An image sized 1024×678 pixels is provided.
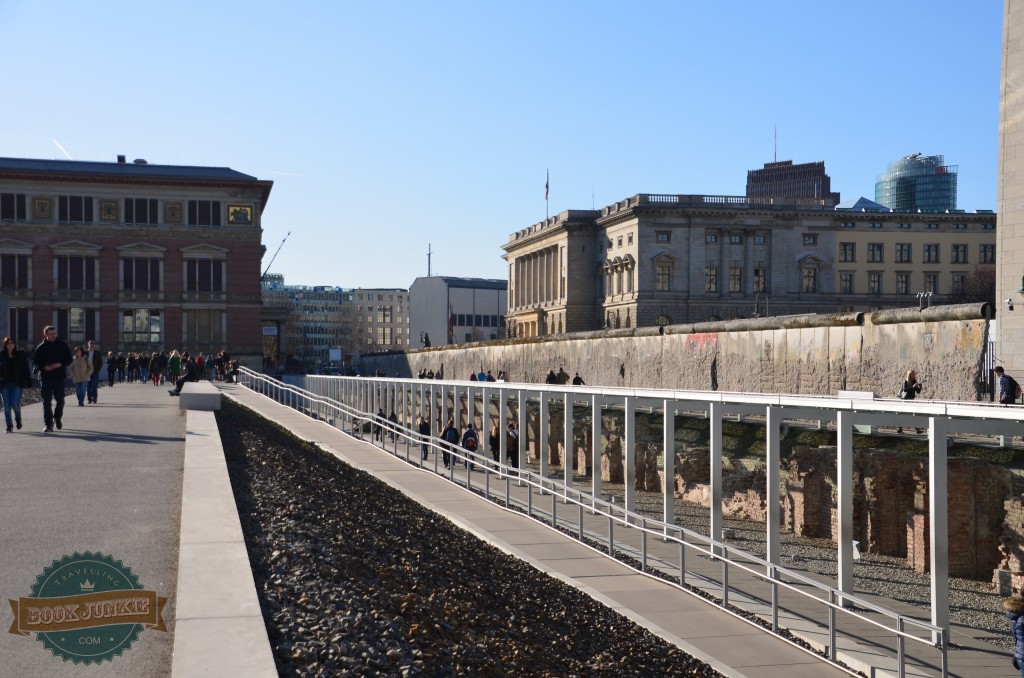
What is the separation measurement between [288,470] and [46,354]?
16.0ft

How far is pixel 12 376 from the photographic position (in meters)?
20.2

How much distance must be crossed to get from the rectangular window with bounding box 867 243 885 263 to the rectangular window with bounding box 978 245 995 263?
9.07 metres

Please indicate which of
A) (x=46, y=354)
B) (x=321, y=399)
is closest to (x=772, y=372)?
(x=321, y=399)

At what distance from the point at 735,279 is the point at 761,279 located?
2.50 m

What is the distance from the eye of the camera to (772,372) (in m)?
36.9

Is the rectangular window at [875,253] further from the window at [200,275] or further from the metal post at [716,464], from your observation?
→ the metal post at [716,464]

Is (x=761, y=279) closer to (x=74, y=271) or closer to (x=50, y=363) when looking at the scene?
(x=74, y=271)

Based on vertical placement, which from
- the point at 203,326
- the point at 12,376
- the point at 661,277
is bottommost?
the point at 12,376

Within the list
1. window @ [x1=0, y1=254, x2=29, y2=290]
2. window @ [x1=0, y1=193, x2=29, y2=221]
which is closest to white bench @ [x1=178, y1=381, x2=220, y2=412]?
window @ [x1=0, y1=254, x2=29, y2=290]

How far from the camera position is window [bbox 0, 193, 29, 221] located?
89062 millimetres

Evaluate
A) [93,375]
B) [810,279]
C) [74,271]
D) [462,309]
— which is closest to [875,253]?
[810,279]

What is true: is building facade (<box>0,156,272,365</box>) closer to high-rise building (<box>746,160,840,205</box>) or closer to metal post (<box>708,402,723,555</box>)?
metal post (<box>708,402,723,555</box>)

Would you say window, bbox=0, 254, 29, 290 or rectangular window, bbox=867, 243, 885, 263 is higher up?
rectangular window, bbox=867, 243, 885, 263

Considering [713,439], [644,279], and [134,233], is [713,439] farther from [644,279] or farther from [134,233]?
[644,279]
